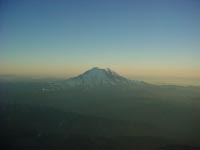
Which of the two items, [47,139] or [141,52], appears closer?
[47,139]

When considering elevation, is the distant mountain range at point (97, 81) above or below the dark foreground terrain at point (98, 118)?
above

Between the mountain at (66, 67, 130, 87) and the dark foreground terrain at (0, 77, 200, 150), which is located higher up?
the mountain at (66, 67, 130, 87)

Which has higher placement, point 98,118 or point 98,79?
point 98,79

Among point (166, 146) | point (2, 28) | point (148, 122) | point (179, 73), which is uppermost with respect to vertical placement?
point (2, 28)

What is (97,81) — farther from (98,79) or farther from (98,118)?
(98,118)

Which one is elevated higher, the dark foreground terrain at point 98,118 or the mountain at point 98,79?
the mountain at point 98,79

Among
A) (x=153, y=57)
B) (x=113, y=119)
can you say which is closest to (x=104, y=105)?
(x=113, y=119)

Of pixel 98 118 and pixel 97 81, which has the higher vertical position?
pixel 97 81

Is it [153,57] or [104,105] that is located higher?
[153,57]

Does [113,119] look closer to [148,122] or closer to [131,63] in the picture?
[148,122]

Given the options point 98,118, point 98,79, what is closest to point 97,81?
point 98,79

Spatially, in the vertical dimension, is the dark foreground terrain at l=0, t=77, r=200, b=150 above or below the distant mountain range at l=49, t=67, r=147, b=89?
below
